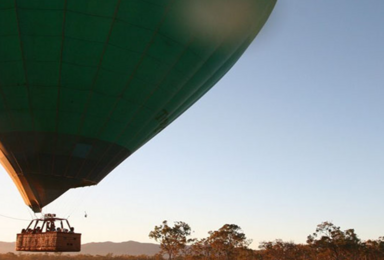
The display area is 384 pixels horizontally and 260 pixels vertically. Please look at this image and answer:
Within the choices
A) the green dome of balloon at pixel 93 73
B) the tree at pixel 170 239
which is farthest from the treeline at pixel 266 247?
the green dome of balloon at pixel 93 73

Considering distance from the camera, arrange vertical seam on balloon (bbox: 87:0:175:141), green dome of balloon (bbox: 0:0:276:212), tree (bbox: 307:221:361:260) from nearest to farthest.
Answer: green dome of balloon (bbox: 0:0:276:212) < vertical seam on balloon (bbox: 87:0:175:141) < tree (bbox: 307:221:361:260)

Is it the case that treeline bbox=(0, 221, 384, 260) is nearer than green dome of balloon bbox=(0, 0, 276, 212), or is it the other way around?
green dome of balloon bbox=(0, 0, 276, 212)

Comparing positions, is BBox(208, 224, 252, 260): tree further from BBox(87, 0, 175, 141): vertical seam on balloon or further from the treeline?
BBox(87, 0, 175, 141): vertical seam on balloon

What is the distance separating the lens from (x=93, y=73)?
A: 13.1 metres

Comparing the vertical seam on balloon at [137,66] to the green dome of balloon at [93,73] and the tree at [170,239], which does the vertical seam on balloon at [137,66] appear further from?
the tree at [170,239]

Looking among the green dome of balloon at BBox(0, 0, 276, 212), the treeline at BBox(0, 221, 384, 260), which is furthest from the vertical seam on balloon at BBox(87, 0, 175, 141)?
the treeline at BBox(0, 221, 384, 260)

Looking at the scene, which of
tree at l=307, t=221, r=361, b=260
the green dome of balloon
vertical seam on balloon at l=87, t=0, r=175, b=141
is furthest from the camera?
tree at l=307, t=221, r=361, b=260

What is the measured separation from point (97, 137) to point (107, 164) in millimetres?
1431

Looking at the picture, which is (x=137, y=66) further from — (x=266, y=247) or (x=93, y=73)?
(x=266, y=247)

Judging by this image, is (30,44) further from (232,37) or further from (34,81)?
(232,37)

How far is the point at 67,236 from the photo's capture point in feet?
46.2

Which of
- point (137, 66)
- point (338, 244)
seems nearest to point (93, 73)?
point (137, 66)

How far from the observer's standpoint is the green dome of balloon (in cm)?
1206

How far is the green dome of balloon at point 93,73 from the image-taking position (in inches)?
475
